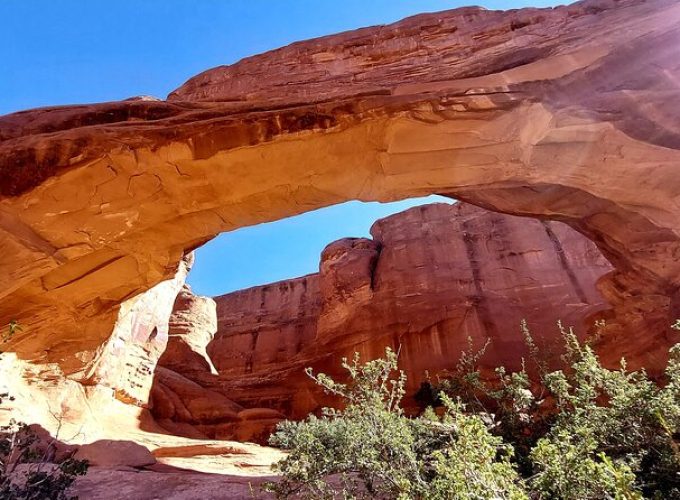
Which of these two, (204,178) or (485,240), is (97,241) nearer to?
(204,178)

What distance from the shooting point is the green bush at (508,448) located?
14.0 ft

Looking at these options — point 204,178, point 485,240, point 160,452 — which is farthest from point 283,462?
point 485,240

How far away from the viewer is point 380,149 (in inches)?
321

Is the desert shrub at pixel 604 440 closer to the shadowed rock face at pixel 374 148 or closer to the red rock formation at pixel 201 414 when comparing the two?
the shadowed rock face at pixel 374 148

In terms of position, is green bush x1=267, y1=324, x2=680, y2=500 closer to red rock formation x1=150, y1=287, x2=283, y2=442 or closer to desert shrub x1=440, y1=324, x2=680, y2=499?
desert shrub x1=440, y1=324, x2=680, y2=499

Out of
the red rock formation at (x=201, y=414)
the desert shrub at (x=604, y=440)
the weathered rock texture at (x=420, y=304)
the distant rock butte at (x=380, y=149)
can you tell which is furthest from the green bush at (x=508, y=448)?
the weathered rock texture at (x=420, y=304)

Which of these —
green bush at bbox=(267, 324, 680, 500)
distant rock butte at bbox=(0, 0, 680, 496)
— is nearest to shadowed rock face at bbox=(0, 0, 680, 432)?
distant rock butte at bbox=(0, 0, 680, 496)

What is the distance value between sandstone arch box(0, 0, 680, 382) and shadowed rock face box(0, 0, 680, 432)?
3cm

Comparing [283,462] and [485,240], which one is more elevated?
[485,240]

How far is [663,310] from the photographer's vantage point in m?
10.3

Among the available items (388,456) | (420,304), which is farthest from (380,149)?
(420,304)

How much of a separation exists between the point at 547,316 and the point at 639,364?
917cm

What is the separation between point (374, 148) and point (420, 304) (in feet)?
49.5

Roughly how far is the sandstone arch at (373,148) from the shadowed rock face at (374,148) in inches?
1.3
